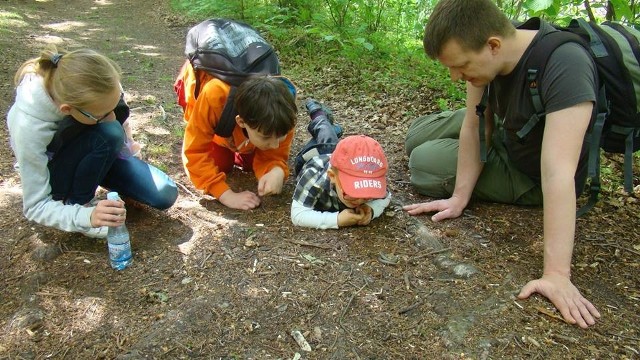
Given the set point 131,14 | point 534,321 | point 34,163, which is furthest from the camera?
point 131,14

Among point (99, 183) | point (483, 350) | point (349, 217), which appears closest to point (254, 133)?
point (349, 217)

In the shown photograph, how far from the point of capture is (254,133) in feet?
9.64

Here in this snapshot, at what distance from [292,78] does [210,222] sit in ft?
11.2

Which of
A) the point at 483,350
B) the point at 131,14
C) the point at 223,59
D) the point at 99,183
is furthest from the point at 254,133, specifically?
the point at 131,14

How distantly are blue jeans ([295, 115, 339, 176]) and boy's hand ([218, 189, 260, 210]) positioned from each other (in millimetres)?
499

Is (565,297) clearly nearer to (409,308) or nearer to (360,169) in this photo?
(409,308)

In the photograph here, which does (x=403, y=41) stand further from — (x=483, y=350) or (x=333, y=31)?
(x=483, y=350)

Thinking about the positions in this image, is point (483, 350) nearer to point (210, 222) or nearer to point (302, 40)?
point (210, 222)

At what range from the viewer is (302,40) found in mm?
7117

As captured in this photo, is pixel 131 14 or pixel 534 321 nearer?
pixel 534 321

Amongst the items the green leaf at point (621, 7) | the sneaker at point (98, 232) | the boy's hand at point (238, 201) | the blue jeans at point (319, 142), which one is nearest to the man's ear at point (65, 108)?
the sneaker at point (98, 232)

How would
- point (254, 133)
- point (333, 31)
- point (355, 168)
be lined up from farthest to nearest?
point (333, 31) → point (254, 133) → point (355, 168)

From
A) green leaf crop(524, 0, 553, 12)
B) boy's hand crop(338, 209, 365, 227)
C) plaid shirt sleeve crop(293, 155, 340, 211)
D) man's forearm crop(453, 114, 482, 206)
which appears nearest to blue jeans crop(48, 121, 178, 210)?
plaid shirt sleeve crop(293, 155, 340, 211)

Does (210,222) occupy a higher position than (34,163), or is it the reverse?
(34,163)
